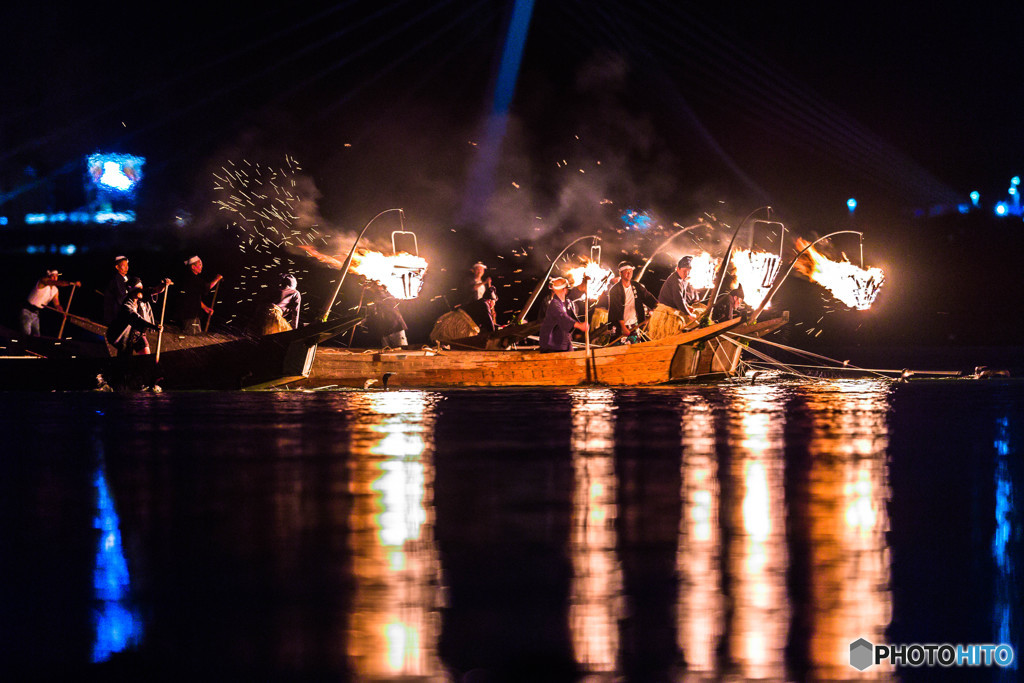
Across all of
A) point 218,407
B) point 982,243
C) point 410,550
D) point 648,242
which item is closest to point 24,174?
point 648,242

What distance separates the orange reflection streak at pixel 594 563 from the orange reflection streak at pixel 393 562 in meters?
0.44

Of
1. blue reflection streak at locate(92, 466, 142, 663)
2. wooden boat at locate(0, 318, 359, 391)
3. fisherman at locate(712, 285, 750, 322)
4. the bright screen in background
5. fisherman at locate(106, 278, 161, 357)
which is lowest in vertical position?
blue reflection streak at locate(92, 466, 142, 663)

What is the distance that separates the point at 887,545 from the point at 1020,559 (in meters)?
0.52

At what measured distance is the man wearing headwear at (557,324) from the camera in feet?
65.4

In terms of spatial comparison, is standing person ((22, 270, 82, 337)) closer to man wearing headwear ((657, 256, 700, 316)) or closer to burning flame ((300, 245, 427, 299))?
burning flame ((300, 245, 427, 299))

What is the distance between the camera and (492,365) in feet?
65.8

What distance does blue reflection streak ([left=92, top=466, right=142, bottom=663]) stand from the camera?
12.7 ft

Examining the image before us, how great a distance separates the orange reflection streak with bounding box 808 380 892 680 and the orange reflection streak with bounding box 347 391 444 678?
1.16 metres

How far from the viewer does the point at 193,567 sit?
503cm

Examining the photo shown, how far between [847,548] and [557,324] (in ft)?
48.3

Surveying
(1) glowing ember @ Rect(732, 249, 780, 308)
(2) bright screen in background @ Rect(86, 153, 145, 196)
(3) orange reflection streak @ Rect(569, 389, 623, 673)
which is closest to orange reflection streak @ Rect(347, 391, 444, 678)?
(3) orange reflection streak @ Rect(569, 389, 623, 673)

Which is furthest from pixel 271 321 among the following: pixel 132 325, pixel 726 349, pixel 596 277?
pixel 726 349

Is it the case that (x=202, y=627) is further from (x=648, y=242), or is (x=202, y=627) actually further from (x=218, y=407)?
(x=648, y=242)

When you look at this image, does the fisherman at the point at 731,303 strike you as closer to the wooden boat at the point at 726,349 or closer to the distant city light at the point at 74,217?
the wooden boat at the point at 726,349
